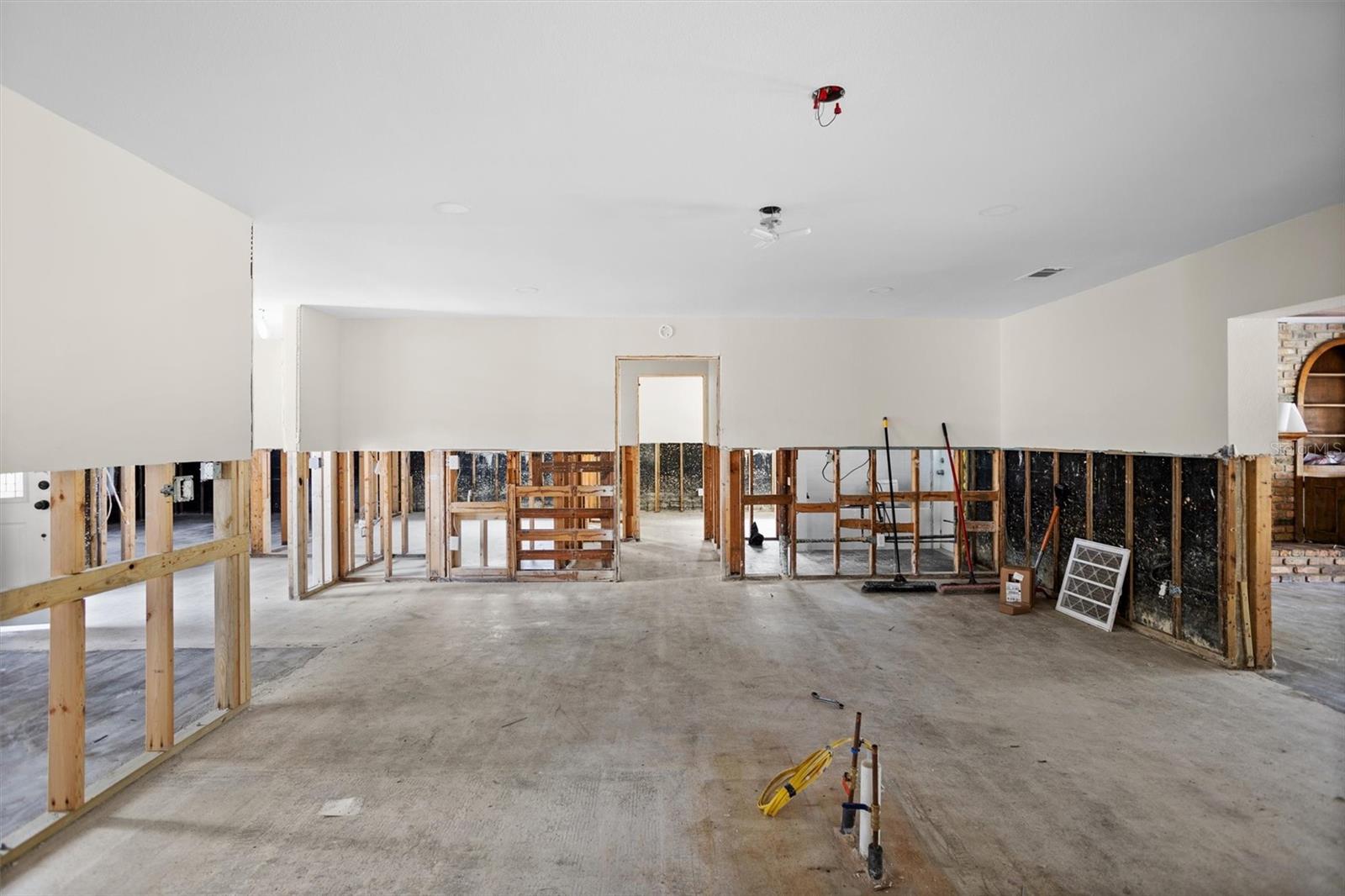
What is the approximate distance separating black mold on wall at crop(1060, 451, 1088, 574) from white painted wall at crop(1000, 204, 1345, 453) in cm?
14

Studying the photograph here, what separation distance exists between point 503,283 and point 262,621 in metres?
3.44

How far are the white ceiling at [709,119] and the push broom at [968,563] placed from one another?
2.73 meters

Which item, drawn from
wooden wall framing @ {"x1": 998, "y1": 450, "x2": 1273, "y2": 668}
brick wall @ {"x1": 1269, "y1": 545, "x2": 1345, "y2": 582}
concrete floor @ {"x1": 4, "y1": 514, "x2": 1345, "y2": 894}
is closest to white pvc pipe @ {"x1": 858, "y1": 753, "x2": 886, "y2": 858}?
concrete floor @ {"x1": 4, "y1": 514, "x2": 1345, "y2": 894}

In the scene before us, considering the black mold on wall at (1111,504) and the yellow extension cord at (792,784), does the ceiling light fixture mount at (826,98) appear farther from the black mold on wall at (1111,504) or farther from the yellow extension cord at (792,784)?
the black mold on wall at (1111,504)

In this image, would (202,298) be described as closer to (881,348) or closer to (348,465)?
(348,465)

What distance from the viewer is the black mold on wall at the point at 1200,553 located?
443cm

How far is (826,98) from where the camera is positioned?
7.92ft

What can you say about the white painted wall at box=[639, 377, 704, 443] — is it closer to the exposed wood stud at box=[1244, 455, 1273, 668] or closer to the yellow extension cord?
the exposed wood stud at box=[1244, 455, 1273, 668]

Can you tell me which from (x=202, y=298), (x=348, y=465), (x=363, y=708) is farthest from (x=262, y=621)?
(x=202, y=298)

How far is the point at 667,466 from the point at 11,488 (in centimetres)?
914

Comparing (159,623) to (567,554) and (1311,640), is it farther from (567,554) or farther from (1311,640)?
(1311,640)

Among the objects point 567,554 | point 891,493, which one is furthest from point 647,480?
point 891,493

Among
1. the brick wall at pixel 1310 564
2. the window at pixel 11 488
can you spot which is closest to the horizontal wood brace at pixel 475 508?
the window at pixel 11 488

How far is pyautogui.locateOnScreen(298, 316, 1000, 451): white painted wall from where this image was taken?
22.5ft
